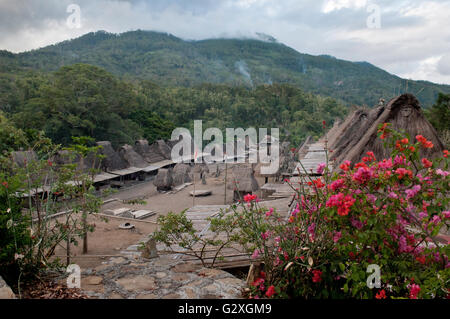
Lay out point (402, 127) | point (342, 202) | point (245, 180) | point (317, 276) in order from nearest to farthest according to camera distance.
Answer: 1. point (342, 202)
2. point (317, 276)
3. point (402, 127)
4. point (245, 180)

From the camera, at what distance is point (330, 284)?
2.23 m

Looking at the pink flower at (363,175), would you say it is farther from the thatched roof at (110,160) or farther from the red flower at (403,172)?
the thatched roof at (110,160)

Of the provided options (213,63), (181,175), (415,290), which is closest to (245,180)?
(181,175)

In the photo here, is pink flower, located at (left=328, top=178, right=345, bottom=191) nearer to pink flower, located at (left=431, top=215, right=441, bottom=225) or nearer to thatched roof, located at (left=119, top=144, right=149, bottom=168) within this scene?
pink flower, located at (left=431, top=215, right=441, bottom=225)

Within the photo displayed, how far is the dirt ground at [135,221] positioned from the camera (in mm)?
6284

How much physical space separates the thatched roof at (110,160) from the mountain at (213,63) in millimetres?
43303

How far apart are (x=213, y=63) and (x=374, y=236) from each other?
114 m

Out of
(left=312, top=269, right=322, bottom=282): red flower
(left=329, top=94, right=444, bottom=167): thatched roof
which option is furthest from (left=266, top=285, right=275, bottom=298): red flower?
(left=329, top=94, right=444, bottom=167): thatched roof

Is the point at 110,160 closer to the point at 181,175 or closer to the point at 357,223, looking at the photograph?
the point at 181,175

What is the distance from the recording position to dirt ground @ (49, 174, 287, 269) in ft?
20.6

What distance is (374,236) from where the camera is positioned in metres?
1.91

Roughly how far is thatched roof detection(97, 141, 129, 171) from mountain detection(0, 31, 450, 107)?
1705 inches

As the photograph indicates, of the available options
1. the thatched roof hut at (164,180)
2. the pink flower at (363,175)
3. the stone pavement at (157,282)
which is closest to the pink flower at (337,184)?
the pink flower at (363,175)
